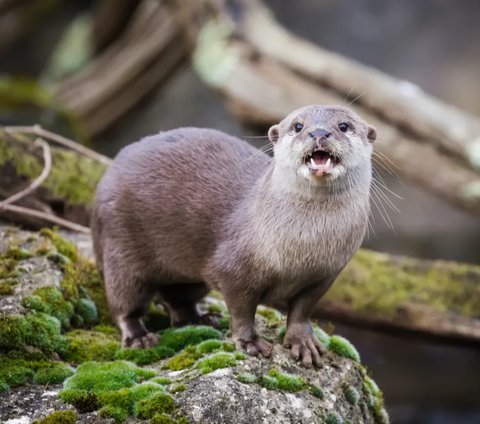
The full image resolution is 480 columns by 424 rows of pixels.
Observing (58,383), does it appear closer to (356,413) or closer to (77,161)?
(356,413)

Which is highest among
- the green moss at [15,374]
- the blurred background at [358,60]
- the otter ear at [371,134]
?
the blurred background at [358,60]

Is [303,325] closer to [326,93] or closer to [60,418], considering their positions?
[60,418]

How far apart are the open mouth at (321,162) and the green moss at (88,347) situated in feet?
4.54

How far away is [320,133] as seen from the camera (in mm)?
3586

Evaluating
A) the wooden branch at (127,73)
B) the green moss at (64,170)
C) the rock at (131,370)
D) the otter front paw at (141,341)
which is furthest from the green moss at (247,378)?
the wooden branch at (127,73)

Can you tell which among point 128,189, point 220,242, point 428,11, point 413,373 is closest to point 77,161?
point 128,189

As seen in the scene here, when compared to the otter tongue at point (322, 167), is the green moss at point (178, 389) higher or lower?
lower

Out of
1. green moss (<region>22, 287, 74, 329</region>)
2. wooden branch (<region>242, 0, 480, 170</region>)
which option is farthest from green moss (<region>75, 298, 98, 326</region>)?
wooden branch (<region>242, 0, 480, 170</region>)

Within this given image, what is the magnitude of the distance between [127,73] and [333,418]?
27.7 ft

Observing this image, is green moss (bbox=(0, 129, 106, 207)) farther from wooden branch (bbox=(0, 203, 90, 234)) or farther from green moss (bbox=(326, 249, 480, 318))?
green moss (bbox=(326, 249, 480, 318))

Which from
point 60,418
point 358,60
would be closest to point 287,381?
point 60,418

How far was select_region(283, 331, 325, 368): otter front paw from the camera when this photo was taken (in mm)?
3898

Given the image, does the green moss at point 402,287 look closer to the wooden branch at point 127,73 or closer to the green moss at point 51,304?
the green moss at point 51,304

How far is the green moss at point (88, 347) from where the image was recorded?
406 cm
